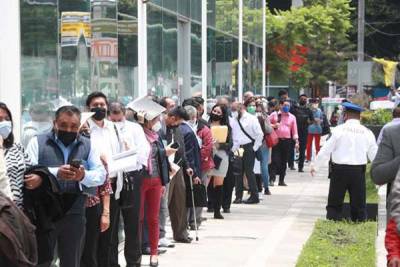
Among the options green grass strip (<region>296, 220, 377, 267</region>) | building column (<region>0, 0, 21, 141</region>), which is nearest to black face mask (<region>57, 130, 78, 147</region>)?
building column (<region>0, 0, 21, 141</region>)

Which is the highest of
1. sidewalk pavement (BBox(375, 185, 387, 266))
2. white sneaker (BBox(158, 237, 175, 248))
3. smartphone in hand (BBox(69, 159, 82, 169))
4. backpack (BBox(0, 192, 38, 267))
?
smartphone in hand (BBox(69, 159, 82, 169))

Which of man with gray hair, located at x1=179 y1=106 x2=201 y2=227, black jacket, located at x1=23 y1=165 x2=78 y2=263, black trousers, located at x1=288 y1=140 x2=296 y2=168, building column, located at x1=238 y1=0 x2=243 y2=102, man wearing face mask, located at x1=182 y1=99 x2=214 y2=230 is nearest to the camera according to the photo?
black jacket, located at x1=23 y1=165 x2=78 y2=263

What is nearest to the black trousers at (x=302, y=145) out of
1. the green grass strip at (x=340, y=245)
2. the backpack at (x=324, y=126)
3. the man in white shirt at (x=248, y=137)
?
the backpack at (x=324, y=126)

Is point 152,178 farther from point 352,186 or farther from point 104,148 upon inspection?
point 352,186

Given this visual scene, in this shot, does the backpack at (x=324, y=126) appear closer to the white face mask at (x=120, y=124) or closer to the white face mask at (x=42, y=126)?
the white face mask at (x=120, y=124)

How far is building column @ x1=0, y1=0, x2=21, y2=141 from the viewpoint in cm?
862

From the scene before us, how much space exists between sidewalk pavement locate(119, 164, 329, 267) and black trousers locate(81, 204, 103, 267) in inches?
87.4

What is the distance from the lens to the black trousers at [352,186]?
44.7ft

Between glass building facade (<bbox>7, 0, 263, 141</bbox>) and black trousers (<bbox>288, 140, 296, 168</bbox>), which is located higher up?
glass building facade (<bbox>7, 0, 263, 141</bbox>)

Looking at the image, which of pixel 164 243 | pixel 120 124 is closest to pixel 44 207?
pixel 120 124

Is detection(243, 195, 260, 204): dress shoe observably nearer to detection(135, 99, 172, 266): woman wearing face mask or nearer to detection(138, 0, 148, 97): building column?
detection(138, 0, 148, 97): building column

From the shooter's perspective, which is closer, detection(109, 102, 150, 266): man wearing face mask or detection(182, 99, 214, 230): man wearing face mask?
detection(109, 102, 150, 266): man wearing face mask

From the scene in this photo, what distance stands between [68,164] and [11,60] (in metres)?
1.59

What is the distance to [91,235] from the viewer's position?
28.1ft
